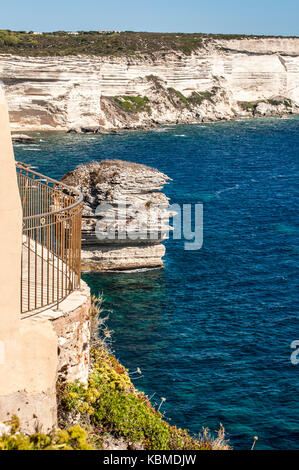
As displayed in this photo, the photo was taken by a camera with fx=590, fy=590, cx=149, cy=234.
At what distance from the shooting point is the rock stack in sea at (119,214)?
31109 mm

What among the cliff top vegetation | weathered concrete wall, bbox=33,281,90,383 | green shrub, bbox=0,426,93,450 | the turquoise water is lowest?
the turquoise water

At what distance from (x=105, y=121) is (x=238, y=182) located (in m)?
47.3

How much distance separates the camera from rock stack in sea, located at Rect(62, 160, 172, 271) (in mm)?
31109

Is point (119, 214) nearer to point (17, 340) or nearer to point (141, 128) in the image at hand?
point (17, 340)

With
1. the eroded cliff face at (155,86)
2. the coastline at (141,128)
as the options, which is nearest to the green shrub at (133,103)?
the eroded cliff face at (155,86)

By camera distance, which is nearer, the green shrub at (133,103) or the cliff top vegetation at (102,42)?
the green shrub at (133,103)

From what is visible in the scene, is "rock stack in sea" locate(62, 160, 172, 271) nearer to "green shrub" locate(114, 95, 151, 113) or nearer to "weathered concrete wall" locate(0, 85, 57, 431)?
"weathered concrete wall" locate(0, 85, 57, 431)

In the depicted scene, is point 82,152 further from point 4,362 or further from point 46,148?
point 4,362

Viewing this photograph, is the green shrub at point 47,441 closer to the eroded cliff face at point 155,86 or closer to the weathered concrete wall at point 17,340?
the weathered concrete wall at point 17,340

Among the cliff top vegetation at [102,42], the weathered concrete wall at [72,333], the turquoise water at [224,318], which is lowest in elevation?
the turquoise water at [224,318]

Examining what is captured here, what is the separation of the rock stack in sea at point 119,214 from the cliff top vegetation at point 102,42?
76828 millimetres

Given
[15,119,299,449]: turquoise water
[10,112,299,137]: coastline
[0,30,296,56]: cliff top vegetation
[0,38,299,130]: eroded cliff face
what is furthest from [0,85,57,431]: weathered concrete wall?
[0,30,296,56]: cliff top vegetation

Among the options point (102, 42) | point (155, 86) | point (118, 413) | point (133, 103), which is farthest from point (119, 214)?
point (102, 42)

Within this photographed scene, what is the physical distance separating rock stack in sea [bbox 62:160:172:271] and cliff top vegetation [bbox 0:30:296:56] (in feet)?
252
